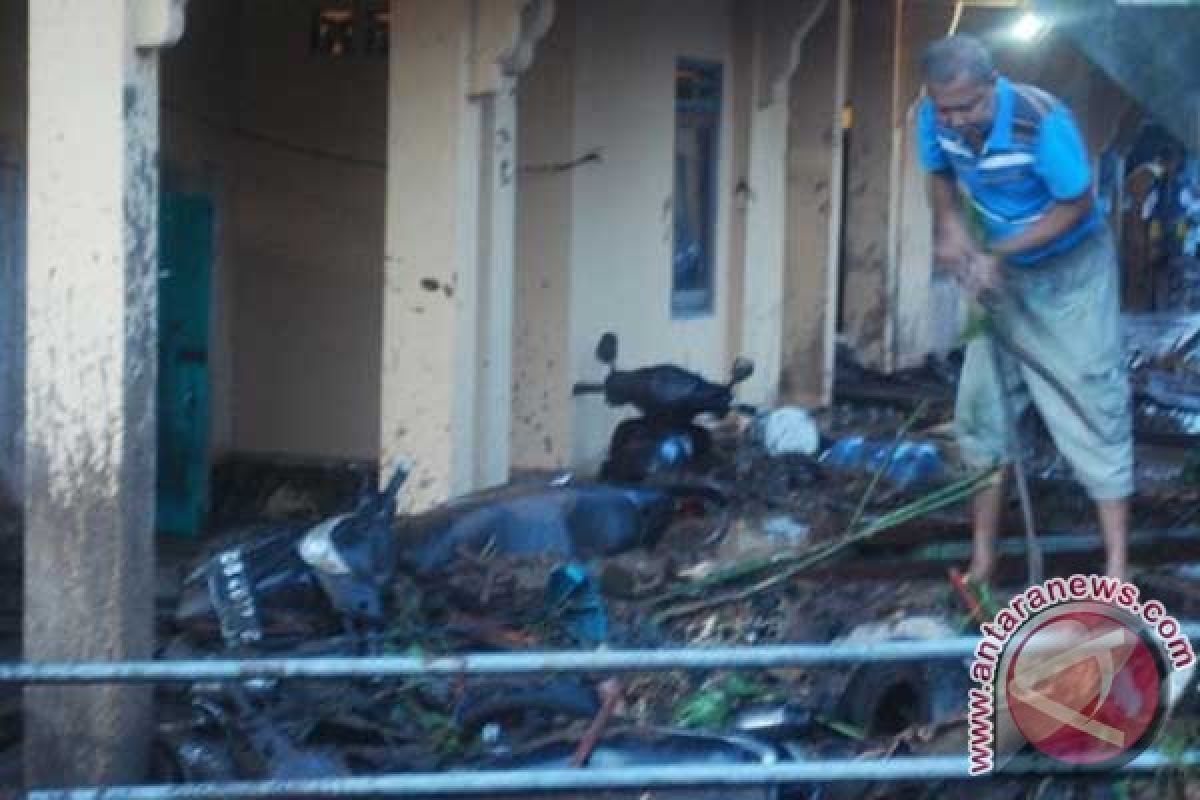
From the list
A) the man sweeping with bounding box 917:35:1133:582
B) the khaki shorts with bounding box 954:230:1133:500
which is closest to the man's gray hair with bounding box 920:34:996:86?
the man sweeping with bounding box 917:35:1133:582

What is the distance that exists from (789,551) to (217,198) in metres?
4.12

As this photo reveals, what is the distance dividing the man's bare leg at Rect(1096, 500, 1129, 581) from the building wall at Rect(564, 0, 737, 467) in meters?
4.53

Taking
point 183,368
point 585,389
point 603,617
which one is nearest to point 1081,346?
point 603,617

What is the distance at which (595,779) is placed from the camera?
18.2 ft

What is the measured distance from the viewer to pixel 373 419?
11734 mm

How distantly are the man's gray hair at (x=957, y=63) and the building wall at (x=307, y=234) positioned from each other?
4.81 m

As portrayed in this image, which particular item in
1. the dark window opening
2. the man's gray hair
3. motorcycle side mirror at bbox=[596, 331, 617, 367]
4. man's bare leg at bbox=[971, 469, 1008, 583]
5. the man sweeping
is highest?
the dark window opening

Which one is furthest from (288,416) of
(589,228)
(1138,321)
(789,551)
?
(1138,321)

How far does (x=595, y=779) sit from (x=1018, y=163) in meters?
2.71

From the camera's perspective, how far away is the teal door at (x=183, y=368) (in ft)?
37.3

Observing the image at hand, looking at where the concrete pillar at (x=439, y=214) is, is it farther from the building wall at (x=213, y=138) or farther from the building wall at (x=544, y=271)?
the building wall at (x=213, y=138)

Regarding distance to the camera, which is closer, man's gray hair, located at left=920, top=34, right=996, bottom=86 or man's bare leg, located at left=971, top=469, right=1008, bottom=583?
man's gray hair, located at left=920, top=34, right=996, bottom=86

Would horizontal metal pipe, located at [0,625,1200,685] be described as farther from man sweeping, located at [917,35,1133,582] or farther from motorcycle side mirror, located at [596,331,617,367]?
motorcycle side mirror, located at [596,331,617,367]

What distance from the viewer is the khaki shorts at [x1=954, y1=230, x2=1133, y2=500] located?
294 inches
